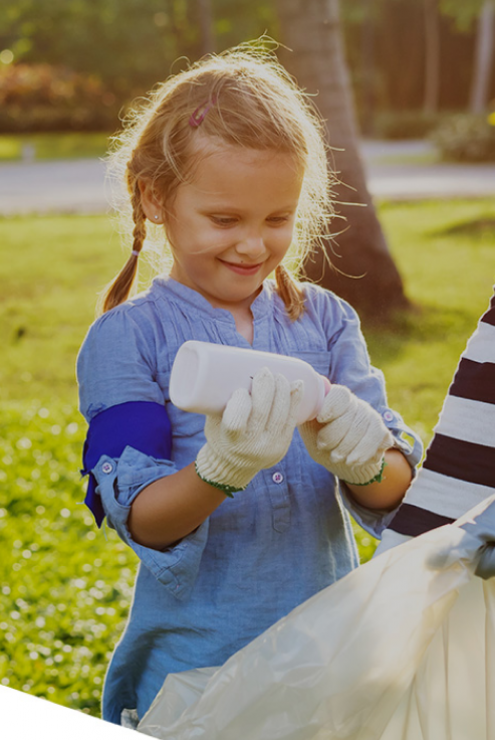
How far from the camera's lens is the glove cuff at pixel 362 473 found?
1298 millimetres

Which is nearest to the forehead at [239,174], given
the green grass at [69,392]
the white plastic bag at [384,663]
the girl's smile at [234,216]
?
the girl's smile at [234,216]

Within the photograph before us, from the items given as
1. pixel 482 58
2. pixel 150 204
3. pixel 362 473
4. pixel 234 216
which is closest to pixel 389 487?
pixel 362 473

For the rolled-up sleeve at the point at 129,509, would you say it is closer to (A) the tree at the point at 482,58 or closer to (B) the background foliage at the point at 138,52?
(A) the tree at the point at 482,58

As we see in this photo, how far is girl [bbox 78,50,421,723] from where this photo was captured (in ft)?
4.31

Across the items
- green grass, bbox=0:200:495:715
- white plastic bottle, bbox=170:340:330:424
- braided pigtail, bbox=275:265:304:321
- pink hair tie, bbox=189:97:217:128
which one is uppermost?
pink hair tie, bbox=189:97:217:128

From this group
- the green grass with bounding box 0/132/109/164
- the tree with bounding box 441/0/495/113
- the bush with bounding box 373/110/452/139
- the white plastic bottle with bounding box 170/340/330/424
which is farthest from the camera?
the bush with bounding box 373/110/452/139

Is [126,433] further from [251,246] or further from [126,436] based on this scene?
[251,246]

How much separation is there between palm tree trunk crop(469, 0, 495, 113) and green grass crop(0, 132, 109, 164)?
6.66 m

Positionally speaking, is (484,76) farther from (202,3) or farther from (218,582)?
(218,582)

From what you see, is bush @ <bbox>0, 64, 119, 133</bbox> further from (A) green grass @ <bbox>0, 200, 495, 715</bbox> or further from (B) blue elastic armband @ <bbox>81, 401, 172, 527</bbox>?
(B) blue elastic armband @ <bbox>81, 401, 172, 527</bbox>

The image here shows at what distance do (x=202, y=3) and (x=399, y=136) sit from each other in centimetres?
1078

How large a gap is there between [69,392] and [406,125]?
1387 cm

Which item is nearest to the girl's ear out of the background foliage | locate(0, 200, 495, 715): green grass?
locate(0, 200, 495, 715): green grass

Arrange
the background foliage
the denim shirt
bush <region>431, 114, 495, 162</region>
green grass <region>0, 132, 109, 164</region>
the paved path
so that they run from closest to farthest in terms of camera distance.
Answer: the denim shirt
the paved path
bush <region>431, 114, 495, 162</region>
the background foliage
green grass <region>0, 132, 109, 164</region>
